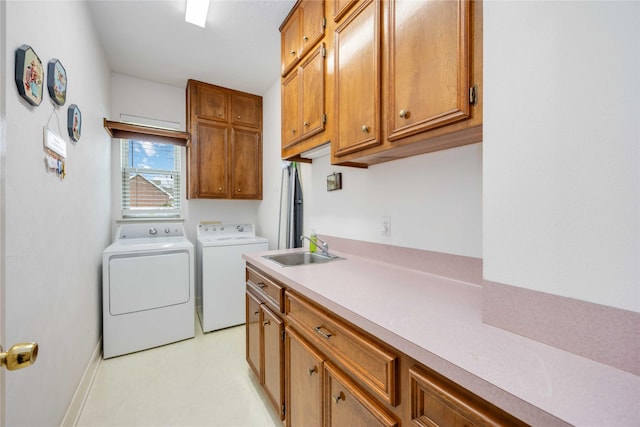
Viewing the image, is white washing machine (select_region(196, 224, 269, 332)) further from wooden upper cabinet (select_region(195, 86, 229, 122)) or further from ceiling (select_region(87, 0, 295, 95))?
ceiling (select_region(87, 0, 295, 95))

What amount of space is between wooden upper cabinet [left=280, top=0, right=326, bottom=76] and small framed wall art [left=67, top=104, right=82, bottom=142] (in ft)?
4.49

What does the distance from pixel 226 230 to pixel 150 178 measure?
1076 mm

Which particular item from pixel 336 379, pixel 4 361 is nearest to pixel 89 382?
pixel 4 361

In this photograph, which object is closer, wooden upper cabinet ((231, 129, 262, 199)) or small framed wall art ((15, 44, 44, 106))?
small framed wall art ((15, 44, 44, 106))

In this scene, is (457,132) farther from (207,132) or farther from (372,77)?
(207,132)

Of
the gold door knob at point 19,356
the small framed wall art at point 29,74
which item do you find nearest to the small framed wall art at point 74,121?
the small framed wall art at point 29,74

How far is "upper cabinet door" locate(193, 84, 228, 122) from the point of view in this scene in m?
3.03

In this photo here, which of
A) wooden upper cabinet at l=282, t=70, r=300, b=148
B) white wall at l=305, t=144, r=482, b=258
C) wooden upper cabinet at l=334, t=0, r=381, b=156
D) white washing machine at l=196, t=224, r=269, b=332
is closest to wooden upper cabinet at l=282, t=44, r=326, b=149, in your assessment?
wooden upper cabinet at l=282, t=70, r=300, b=148

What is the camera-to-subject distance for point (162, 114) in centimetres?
314

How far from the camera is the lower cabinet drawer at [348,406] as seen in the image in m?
0.81

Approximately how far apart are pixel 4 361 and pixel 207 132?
2885 millimetres

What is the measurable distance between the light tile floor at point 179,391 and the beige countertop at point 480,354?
1.16m

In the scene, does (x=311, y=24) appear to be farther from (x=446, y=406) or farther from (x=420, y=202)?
(x=446, y=406)

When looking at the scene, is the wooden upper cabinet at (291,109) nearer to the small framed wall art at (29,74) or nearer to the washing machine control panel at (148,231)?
the small framed wall art at (29,74)
